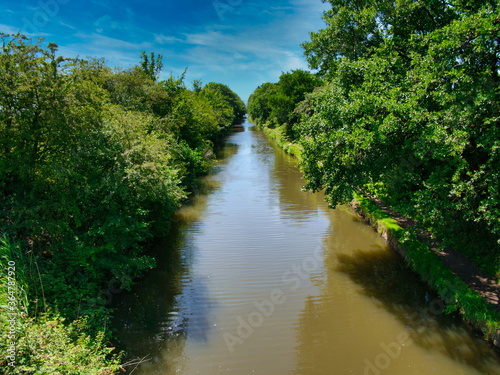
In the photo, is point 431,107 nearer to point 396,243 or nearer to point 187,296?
point 396,243

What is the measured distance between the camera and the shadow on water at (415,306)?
7.72m

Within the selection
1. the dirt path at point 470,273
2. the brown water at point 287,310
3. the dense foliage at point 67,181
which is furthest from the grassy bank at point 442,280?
the dense foliage at point 67,181

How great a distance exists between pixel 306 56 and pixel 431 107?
858cm

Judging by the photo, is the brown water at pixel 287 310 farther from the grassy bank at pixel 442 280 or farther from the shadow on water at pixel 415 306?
the grassy bank at pixel 442 280

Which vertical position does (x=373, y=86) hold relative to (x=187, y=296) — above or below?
above

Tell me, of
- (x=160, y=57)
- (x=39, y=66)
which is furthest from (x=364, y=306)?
(x=160, y=57)

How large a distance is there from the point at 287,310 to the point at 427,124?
7077mm

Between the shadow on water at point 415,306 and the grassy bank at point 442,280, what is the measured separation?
30 cm

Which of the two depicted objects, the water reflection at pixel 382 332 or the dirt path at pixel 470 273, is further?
the dirt path at pixel 470 273

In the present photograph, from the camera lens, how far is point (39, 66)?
898 centimetres

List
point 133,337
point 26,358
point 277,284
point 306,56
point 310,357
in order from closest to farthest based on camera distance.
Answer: point 26,358
point 310,357
point 133,337
point 277,284
point 306,56


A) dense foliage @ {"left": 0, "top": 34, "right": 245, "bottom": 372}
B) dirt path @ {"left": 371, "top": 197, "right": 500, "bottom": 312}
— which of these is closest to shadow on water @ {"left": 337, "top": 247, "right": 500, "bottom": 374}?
dirt path @ {"left": 371, "top": 197, "right": 500, "bottom": 312}

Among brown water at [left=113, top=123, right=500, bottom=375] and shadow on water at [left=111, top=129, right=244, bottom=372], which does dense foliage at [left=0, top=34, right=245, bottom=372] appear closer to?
shadow on water at [left=111, top=129, right=244, bottom=372]

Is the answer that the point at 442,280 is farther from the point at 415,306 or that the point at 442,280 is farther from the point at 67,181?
the point at 67,181
